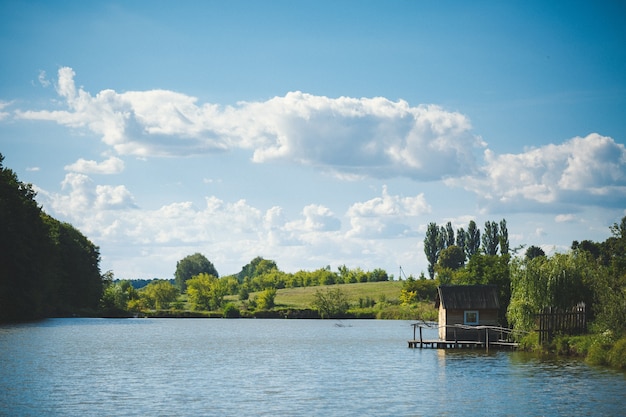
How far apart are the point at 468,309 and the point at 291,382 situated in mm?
30413

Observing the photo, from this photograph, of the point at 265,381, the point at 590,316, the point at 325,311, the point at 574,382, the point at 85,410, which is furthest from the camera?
the point at 325,311

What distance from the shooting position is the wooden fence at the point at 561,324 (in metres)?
60.3

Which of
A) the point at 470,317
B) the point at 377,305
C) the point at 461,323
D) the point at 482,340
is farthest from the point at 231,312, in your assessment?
the point at 482,340

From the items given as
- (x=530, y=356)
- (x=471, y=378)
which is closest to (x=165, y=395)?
(x=471, y=378)

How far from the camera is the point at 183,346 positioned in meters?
Answer: 76.9

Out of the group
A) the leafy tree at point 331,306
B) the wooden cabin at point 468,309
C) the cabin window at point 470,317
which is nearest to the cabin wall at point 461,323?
the wooden cabin at point 468,309

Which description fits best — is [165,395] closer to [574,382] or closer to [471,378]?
[471,378]

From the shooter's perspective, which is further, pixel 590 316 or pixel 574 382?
pixel 590 316

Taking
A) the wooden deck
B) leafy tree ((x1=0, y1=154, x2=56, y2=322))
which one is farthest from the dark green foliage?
the wooden deck

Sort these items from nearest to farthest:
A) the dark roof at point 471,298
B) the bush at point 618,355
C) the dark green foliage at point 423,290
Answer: the bush at point 618,355 → the dark roof at point 471,298 → the dark green foliage at point 423,290

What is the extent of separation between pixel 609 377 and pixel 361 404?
1729 centimetres

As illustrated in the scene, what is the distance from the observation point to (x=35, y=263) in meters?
111

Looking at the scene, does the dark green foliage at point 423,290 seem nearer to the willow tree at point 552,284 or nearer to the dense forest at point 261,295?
the dense forest at point 261,295

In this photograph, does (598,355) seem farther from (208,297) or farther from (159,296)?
(159,296)
